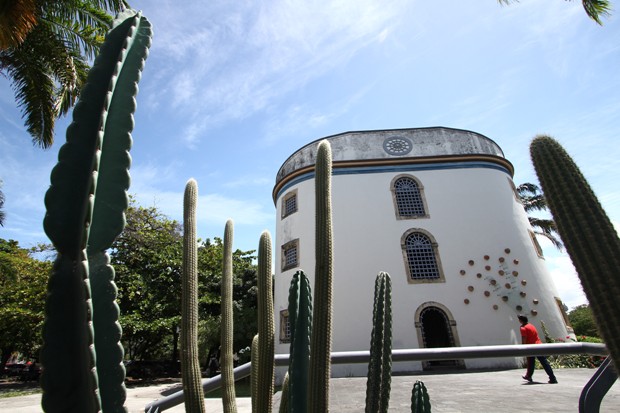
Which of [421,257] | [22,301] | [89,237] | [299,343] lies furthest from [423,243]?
[22,301]

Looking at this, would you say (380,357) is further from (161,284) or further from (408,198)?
(161,284)

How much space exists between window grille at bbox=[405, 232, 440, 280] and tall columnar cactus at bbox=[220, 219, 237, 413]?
40.1 feet

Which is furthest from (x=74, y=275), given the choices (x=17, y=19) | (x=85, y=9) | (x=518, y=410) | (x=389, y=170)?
(x=389, y=170)

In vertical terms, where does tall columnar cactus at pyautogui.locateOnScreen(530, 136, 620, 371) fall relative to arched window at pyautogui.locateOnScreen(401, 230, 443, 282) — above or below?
below

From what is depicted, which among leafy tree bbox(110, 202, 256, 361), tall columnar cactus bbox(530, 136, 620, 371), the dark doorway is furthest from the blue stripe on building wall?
tall columnar cactus bbox(530, 136, 620, 371)

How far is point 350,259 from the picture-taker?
13938 millimetres

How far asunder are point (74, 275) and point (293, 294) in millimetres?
1321

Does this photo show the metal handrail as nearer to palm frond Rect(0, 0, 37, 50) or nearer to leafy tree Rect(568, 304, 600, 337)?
palm frond Rect(0, 0, 37, 50)

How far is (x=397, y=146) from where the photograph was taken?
1579 cm

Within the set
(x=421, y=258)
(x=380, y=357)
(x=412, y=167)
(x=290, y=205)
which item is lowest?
(x=380, y=357)

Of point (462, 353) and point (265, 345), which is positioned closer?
point (265, 345)

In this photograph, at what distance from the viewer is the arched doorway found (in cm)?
1242

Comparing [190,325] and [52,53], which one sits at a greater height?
[52,53]

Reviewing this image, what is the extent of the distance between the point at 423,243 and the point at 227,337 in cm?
1302
